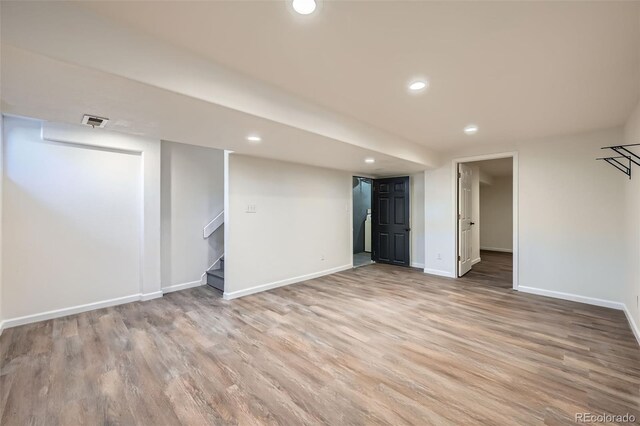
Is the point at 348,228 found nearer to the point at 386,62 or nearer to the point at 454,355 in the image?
the point at 454,355

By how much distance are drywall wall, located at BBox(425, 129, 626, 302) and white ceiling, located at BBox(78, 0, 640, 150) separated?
1.13 meters

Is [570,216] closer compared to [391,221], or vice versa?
[570,216]

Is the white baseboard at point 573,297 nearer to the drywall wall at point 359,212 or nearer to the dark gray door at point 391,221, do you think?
the dark gray door at point 391,221

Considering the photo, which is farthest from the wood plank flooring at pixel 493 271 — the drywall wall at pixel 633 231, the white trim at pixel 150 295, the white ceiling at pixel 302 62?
the white trim at pixel 150 295

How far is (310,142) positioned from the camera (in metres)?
3.15

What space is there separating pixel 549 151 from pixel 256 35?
4564mm

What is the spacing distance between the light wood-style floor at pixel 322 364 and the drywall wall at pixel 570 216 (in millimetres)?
476

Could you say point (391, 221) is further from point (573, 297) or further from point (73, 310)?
point (73, 310)

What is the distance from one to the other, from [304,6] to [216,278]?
4114 mm

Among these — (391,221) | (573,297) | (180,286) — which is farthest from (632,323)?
(180,286)

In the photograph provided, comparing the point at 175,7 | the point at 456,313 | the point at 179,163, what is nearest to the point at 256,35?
the point at 175,7

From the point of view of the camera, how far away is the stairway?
434 cm

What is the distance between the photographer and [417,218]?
6.09 meters

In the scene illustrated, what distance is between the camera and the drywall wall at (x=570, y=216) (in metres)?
3.56
